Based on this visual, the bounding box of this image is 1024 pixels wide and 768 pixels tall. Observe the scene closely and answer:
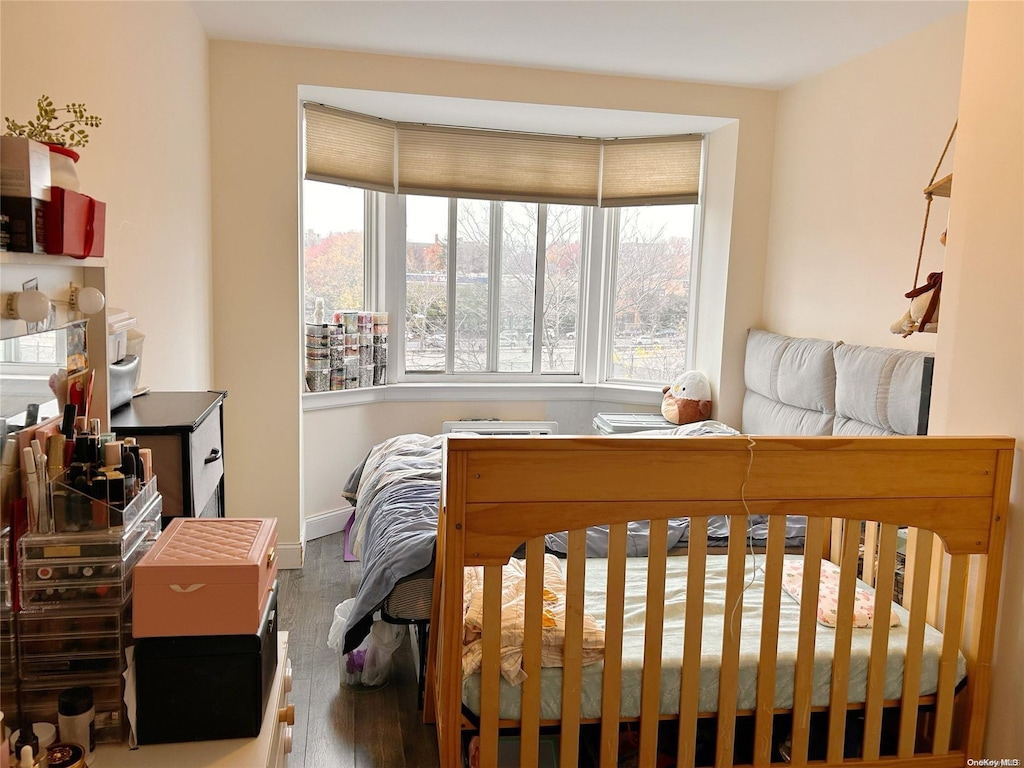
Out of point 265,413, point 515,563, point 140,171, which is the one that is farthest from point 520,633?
point 265,413

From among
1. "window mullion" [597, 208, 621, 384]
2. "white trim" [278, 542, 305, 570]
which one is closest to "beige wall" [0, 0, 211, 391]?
"white trim" [278, 542, 305, 570]

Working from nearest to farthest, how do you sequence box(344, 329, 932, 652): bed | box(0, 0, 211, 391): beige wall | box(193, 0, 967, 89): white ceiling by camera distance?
box(0, 0, 211, 391): beige wall → box(344, 329, 932, 652): bed → box(193, 0, 967, 89): white ceiling

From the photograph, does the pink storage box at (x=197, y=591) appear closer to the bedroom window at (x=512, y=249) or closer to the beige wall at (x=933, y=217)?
the beige wall at (x=933, y=217)

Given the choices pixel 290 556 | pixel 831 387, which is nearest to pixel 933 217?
pixel 831 387

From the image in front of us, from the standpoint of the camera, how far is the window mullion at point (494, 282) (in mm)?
4504

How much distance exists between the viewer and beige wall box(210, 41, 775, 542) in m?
3.40

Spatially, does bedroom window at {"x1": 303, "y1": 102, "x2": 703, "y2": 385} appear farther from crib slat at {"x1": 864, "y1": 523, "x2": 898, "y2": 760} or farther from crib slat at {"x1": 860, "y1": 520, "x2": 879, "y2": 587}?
crib slat at {"x1": 864, "y1": 523, "x2": 898, "y2": 760}

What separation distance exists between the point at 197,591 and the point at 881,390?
2555mm

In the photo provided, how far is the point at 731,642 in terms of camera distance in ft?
5.83

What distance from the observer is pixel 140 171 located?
236 cm

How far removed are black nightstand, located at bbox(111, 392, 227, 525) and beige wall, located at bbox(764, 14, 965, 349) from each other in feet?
8.33

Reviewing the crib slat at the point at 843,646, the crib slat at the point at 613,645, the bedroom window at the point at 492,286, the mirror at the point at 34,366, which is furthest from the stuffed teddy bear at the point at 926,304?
the bedroom window at the point at 492,286

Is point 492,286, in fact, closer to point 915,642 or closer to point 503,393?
point 503,393

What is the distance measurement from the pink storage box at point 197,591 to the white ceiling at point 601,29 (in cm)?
234
